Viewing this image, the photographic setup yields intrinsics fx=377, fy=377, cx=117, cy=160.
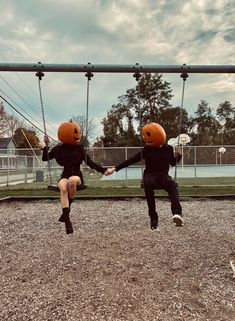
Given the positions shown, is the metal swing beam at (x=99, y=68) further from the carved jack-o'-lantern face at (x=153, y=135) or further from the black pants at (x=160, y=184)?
the black pants at (x=160, y=184)

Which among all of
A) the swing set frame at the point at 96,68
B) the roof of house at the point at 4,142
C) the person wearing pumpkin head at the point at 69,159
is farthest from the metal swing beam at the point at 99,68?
the roof of house at the point at 4,142

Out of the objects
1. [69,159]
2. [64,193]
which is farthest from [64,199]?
[69,159]

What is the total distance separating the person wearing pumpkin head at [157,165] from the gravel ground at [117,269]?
119 centimetres

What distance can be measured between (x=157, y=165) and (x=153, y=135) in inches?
16.4

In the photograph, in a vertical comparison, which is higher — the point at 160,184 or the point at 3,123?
the point at 3,123

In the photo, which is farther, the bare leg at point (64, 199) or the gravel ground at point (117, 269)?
the gravel ground at point (117, 269)

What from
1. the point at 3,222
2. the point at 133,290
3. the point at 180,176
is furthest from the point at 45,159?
the point at 180,176

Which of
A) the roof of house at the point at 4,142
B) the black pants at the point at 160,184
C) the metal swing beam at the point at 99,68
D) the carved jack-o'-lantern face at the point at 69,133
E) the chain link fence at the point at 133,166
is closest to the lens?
the black pants at the point at 160,184

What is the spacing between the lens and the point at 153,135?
5191 mm

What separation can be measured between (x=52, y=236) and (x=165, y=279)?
11.0 ft

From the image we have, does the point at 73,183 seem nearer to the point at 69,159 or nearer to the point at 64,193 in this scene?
the point at 64,193

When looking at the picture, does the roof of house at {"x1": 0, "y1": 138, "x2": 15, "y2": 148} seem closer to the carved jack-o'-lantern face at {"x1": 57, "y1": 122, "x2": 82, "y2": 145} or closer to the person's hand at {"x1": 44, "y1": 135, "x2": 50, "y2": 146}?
the person's hand at {"x1": 44, "y1": 135, "x2": 50, "y2": 146}

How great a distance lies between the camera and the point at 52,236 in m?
8.59

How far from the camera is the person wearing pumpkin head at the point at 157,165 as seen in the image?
5.08 m
